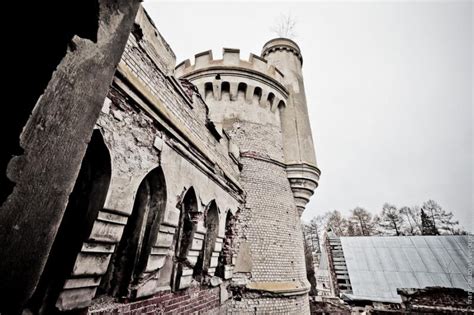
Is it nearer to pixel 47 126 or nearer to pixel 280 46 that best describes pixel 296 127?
pixel 280 46

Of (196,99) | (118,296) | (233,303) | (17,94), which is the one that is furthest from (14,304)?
(233,303)

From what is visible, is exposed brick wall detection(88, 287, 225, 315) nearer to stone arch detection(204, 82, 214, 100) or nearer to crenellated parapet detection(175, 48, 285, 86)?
stone arch detection(204, 82, 214, 100)

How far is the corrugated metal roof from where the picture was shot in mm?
14695

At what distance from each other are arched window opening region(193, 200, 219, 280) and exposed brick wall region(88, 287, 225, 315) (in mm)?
386

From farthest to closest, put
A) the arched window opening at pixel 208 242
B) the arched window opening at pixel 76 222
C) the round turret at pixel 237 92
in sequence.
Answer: the round turret at pixel 237 92 < the arched window opening at pixel 208 242 < the arched window opening at pixel 76 222

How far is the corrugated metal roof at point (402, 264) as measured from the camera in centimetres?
1470

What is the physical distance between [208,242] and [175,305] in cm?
174

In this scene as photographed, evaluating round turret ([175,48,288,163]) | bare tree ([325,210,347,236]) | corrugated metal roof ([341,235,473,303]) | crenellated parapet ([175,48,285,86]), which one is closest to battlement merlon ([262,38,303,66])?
crenellated parapet ([175,48,285,86])

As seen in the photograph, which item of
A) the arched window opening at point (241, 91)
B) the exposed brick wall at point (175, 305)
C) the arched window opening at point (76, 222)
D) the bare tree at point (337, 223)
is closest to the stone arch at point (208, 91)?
the arched window opening at point (241, 91)

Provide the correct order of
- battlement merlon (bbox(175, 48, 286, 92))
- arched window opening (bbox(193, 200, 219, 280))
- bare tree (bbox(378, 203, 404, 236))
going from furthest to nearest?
1. bare tree (bbox(378, 203, 404, 236))
2. battlement merlon (bbox(175, 48, 286, 92))
3. arched window opening (bbox(193, 200, 219, 280))

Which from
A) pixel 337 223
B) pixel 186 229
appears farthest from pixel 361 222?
pixel 186 229

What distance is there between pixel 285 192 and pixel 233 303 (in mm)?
3998

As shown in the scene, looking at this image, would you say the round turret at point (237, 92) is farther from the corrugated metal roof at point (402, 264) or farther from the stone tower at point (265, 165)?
the corrugated metal roof at point (402, 264)

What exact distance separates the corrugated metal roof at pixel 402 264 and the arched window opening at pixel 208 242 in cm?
1389
